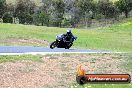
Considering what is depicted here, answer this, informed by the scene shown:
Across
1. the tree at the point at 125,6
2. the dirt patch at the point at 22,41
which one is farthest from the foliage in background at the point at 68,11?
the dirt patch at the point at 22,41

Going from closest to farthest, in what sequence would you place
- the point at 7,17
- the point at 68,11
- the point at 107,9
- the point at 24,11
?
1. the point at 7,17
2. the point at 24,11
3. the point at 107,9
4. the point at 68,11

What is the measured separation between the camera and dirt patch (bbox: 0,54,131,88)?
1920 cm

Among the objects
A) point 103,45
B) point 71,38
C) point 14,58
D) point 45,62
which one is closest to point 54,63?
point 45,62

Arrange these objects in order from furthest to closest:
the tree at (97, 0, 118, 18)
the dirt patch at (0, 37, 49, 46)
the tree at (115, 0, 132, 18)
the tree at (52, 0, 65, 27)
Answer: the tree at (115, 0, 132, 18) → the tree at (97, 0, 118, 18) → the tree at (52, 0, 65, 27) → the dirt patch at (0, 37, 49, 46)

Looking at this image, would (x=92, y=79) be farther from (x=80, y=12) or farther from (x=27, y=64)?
(x=80, y=12)

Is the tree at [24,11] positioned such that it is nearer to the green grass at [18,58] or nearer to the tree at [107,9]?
the tree at [107,9]

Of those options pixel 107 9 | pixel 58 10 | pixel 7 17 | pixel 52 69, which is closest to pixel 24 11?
pixel 7 17

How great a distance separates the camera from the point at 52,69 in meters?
21.8

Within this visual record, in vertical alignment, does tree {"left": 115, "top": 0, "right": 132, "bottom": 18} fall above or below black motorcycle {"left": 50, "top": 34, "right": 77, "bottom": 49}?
above

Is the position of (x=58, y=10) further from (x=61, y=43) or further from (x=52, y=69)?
(x=52, y=69)

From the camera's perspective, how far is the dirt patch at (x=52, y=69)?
1920cm

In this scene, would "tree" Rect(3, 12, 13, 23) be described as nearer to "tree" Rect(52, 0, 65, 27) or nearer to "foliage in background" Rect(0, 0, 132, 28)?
"foliage in background" Rect(0, 0, 132, 28)

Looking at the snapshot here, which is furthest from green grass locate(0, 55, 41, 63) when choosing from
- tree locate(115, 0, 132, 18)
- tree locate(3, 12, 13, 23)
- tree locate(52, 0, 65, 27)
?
tree locate(115, 0, 132, 18)

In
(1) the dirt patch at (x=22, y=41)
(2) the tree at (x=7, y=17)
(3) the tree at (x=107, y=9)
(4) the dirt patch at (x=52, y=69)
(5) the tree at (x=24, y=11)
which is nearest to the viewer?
(4) the dirt patch at (x=52, y=69)
